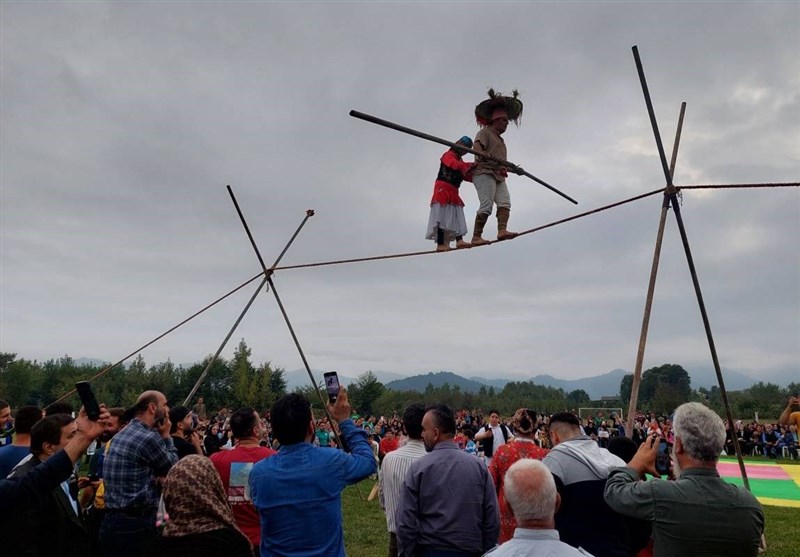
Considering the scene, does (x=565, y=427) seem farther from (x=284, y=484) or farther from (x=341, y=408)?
(x=284, y=484)

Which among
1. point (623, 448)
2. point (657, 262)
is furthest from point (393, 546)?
point (657, 262)

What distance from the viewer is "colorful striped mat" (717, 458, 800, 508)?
13427mm

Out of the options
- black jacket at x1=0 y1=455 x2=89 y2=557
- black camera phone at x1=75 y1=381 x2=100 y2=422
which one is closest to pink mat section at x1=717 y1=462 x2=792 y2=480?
black jacket at x1=0 y1=455 x2=89 y2=557

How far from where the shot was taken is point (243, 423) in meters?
4.52

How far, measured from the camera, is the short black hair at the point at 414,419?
16.8 ft

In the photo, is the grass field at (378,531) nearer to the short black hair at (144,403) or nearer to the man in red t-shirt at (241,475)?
the man in red t-shirt at (241,475)

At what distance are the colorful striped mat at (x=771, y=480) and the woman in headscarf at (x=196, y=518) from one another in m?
11.5

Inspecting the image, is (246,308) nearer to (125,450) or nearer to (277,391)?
(125,450)

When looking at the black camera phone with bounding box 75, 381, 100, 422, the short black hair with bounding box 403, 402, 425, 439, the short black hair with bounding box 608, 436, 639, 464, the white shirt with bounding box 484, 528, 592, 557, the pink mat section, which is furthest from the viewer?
the pink mat section

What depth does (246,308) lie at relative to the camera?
9.97 m

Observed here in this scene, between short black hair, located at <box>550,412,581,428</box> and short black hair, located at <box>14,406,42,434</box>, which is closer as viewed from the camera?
short black hair, located at <box>550,412,581,428</box>

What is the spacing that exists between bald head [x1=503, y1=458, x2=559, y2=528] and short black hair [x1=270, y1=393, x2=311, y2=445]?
1.44m

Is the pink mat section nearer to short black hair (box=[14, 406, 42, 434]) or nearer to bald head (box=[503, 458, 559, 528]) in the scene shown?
bald head (box=[503, 458, 559, 528])

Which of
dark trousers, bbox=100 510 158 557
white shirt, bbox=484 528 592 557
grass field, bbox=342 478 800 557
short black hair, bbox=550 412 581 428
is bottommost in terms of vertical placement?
grass field, bbox=342 478 800 557
